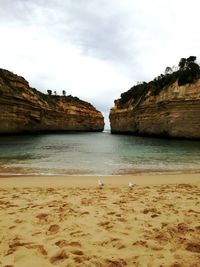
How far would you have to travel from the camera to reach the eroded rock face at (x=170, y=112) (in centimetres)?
3762

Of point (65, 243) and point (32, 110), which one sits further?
point (32, 110)

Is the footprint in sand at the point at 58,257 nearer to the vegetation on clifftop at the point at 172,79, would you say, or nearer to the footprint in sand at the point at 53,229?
the footprint in sand at the point at 53,229

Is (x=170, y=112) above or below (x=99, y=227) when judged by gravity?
above

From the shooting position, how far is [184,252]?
11.1ft

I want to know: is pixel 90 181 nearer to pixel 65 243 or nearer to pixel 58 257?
pixel 65 243

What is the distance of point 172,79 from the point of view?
45.6m

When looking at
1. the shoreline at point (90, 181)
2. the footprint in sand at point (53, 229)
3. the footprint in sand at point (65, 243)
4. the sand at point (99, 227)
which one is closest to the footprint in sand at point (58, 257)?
the sand at point (99, 227)

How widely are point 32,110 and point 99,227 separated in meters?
52.0

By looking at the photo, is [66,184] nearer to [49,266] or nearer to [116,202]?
[116,202]

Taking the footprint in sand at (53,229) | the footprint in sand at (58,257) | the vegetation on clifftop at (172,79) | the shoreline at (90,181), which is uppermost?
the vegetation on clifftop at (172,79)

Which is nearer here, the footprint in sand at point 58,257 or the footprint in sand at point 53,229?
the footprint in sand at point 58,257

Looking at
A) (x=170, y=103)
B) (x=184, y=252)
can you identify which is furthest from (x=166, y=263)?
(x=170, y=103)

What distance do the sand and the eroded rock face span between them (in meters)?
32.6

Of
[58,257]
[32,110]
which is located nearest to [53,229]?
[58,257]
